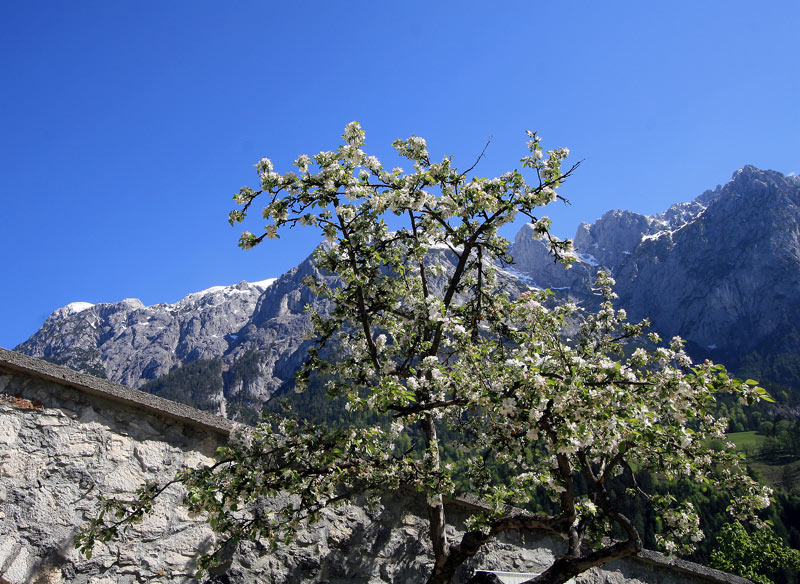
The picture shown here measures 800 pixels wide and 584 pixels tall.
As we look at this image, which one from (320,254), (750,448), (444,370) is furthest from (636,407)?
(750,448)

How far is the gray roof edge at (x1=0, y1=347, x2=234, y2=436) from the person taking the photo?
251 inches

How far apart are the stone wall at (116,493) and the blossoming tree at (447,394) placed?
38 cm

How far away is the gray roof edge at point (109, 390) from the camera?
20.9 ft

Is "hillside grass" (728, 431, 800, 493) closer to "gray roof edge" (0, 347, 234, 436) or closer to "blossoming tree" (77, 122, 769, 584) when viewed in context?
"blossoming tree" (77, 122, 769, 584)

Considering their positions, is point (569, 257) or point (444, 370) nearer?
point (444, 370)

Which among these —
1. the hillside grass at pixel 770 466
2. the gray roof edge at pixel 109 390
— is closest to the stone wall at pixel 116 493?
the gray roof edge at pixel 109 390

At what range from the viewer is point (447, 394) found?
757 cm

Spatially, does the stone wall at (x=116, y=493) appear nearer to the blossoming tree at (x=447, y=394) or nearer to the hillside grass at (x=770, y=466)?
the blossoming tree at (x=447, y=394)

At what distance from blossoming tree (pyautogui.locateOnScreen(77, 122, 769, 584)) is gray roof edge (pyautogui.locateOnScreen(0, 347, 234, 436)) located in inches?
25.3

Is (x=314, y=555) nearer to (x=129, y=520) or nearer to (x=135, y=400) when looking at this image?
(x=129, y=520)

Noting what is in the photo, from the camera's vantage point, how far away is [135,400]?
686 centimetres

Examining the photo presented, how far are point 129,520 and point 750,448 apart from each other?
143 metres

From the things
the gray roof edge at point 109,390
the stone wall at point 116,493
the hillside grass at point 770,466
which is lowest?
the stone wall at point 116,493

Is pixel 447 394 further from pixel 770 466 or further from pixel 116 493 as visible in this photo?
pixel 770 466
